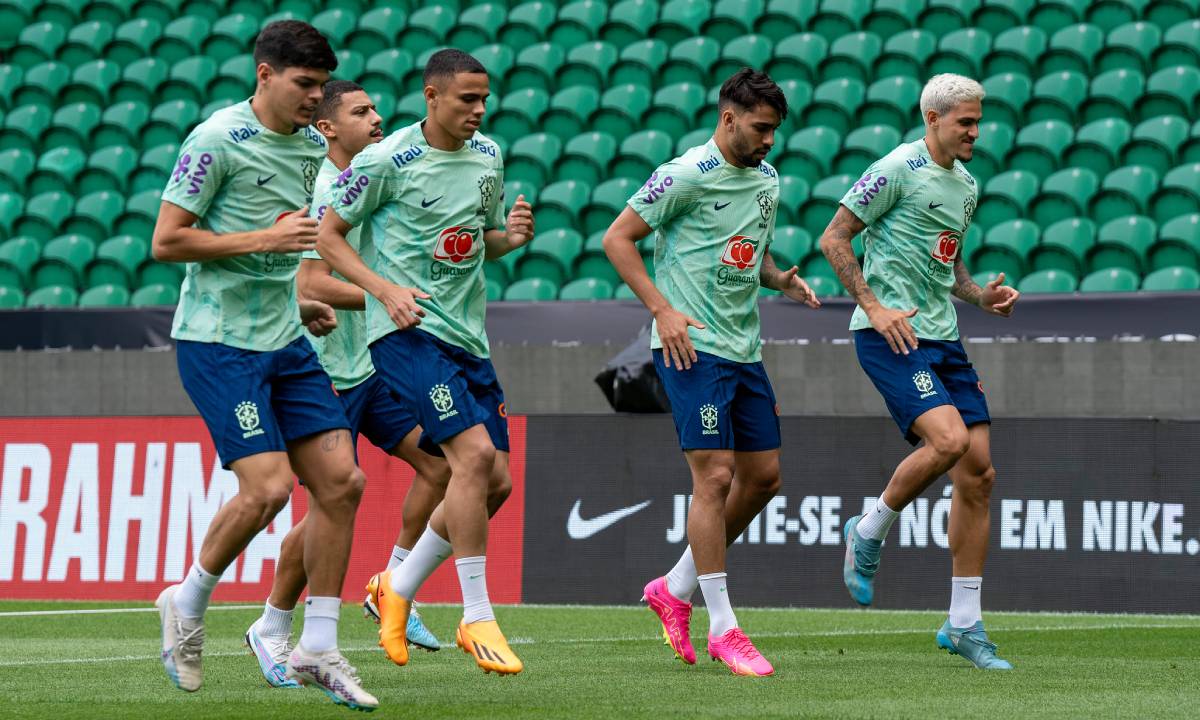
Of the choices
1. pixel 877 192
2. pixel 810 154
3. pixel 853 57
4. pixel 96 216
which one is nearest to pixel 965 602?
pixel 877 192

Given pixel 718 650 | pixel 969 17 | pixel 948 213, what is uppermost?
pixel 969 17

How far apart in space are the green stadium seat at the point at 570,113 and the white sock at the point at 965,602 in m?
10.7

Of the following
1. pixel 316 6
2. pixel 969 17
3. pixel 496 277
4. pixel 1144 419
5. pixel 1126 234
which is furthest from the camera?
pixel 316 6

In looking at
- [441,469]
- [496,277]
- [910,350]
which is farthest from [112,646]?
[496,277]

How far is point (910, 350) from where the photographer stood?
725 cm

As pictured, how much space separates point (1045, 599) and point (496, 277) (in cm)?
637

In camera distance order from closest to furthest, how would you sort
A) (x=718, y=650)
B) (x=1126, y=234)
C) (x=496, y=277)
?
(x=718, y=650)
(x=1126, y=234)
(x=496, y=277)

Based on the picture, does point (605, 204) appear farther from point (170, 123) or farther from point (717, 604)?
point (717, 604)

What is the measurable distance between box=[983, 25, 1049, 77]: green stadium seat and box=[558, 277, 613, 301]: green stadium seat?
4.22 meters

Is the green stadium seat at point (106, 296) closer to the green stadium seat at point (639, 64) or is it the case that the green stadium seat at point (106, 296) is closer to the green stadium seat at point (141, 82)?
the green stadium seat at point (141, 82)

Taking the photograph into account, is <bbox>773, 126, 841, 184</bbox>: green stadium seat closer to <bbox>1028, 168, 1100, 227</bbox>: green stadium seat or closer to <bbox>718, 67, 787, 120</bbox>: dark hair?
<bbox>1028, 168, 1100, 227</bbox>: green stadium seat

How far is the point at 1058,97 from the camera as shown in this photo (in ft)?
51.4

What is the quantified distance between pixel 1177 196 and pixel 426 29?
8289 mm

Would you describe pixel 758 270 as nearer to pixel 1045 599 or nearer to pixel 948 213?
pixel 948 213
